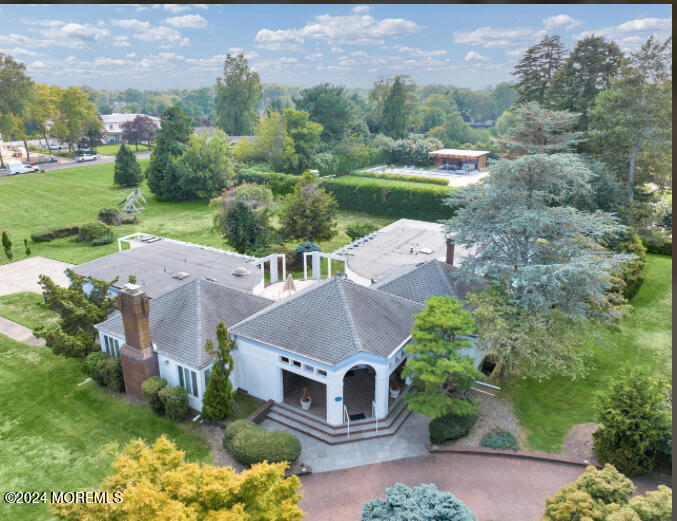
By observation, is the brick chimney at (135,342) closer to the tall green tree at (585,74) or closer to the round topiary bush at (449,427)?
the round topiary bush at (449,427)

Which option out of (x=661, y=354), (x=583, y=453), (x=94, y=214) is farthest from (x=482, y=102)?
(x=583, y=453)

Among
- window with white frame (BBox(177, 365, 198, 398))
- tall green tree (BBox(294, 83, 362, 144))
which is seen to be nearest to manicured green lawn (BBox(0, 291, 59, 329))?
window with white frame (BBox(177, 365, 198, 398))

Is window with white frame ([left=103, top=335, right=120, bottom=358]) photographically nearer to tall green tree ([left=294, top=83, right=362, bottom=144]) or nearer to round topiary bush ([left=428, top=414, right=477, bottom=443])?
round topiary bush ([left=428, top=414, right=477, bottom=443])

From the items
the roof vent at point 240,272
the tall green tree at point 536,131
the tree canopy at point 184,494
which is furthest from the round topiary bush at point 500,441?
the tall green tree at point 536,131

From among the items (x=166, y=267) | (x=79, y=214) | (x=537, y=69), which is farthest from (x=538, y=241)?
(x=79, y=214)

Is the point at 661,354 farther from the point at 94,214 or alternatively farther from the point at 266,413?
the point at 94,214

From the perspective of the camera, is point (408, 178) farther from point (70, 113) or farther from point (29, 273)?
point (70, 113)
